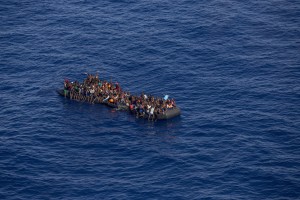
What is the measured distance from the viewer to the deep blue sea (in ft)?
324

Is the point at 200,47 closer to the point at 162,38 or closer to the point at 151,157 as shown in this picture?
the point at 162,38

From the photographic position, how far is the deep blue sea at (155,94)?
98.8m

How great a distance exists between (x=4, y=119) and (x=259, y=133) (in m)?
40.2

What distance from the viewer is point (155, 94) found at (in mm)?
120562

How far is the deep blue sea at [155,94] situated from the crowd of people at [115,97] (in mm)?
1411

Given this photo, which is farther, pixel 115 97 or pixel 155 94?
pixel 155 94

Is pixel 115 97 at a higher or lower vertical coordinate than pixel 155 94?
higher

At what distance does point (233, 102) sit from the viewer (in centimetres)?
11756

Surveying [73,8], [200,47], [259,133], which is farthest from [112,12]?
Answer: [259,133]

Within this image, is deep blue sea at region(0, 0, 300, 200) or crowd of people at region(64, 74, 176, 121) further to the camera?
crowd of people at region(64, 74, 176, 121)

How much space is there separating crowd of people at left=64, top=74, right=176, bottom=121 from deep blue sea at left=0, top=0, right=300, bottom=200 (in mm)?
1411

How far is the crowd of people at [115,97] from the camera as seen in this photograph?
11362 centimetres

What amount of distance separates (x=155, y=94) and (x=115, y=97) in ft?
24.2

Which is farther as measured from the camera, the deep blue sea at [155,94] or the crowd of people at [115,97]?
the crowd of people at [115,97]
